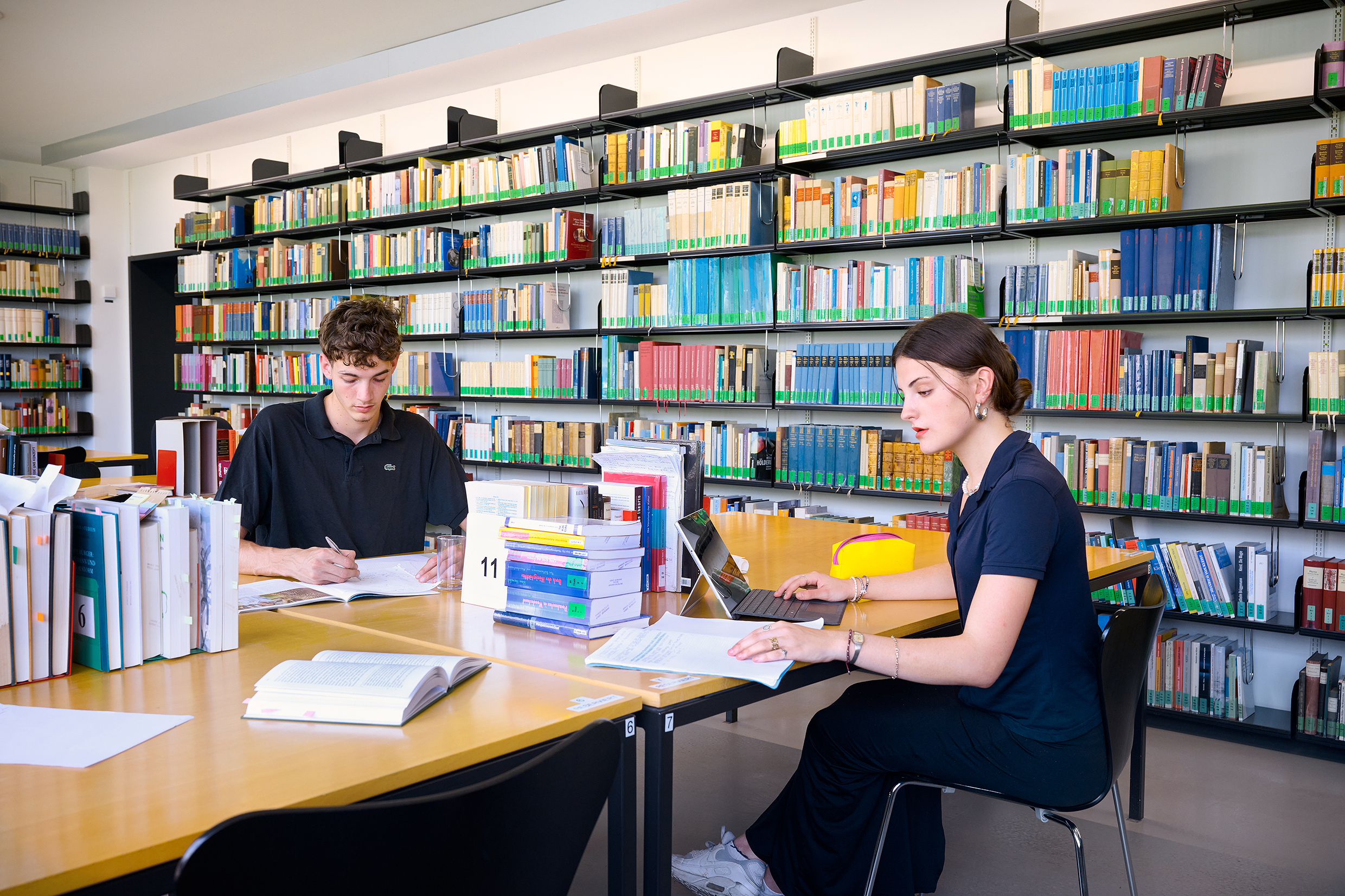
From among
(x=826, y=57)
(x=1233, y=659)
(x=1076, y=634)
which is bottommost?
(x=1233, y=659)

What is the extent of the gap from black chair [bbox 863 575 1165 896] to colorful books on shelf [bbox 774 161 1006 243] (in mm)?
2333

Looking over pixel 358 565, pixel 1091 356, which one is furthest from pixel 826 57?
pixel 358 565

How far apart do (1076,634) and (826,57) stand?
140 inches

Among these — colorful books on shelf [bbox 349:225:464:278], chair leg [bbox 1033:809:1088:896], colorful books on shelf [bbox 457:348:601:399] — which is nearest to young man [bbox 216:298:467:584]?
chair leg [bbox 1033:809:1088:896]

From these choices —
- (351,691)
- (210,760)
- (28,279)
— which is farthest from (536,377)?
(28,279)

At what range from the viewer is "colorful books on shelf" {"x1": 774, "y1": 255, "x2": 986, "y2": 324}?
13.0 ft

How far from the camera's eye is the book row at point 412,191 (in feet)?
17.0

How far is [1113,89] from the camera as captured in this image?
3.56 metres

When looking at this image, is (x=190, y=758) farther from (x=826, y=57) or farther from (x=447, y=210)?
(x=447, y=210)

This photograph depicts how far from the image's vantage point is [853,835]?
1925 millimetres

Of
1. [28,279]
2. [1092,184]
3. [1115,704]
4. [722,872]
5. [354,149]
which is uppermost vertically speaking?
[354,149]

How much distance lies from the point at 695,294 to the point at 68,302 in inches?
249

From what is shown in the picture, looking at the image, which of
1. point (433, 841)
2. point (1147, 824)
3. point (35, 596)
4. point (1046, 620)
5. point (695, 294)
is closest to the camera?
point (433, 841)

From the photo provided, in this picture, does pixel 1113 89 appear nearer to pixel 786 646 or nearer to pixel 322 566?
pixel 786 646
